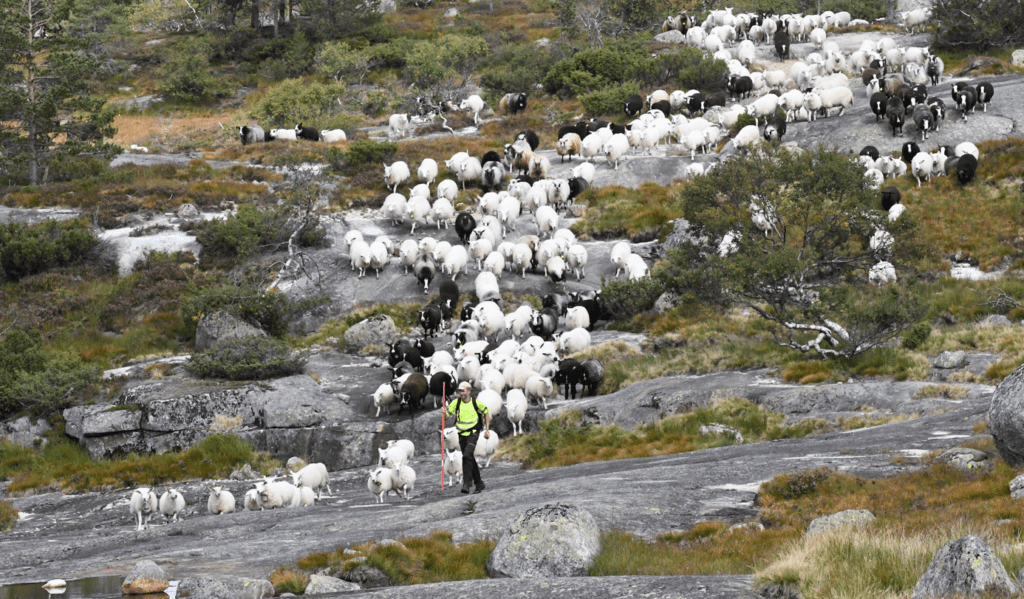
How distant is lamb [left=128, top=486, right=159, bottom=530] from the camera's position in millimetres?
18906

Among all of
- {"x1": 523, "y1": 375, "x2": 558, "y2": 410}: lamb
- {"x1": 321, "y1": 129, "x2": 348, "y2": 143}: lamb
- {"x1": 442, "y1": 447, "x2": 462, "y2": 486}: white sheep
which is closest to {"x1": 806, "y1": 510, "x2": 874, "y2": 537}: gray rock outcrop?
{"x1": 442, "y1": 447, "x2": 462, "y2": 486}: white sheep

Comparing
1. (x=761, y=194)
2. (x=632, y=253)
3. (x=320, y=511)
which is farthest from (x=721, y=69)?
(x=320, y=511)

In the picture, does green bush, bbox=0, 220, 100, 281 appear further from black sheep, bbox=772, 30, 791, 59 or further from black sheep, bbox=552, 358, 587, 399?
black sheep, bbox=772, 30, 791, 59

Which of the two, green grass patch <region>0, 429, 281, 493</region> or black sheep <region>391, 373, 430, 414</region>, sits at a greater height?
black sheep <region>391, 373, 430, 414</region>

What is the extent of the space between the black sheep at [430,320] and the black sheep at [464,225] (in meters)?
5.54

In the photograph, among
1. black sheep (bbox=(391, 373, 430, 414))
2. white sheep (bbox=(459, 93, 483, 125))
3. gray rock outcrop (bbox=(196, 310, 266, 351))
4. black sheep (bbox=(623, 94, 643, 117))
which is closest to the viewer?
black sheep (bbox=(391, 373, 430, 414))

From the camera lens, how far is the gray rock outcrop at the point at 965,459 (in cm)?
1269

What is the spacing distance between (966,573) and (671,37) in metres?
60.5

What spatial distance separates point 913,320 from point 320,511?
1460cm

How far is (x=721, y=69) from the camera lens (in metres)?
53.0

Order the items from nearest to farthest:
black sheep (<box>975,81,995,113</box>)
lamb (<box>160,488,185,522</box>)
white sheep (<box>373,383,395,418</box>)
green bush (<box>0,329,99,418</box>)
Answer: lamb (<box>160,488,185,522</box>)
white sheep (<box>373,383,395,418</box>)
green bush (<box>0,329,99,418</box>)
black sheep (<box>975,81,995,113</box>)

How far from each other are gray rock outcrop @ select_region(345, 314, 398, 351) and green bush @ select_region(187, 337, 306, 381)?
2.04 m

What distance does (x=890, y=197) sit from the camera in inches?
1328

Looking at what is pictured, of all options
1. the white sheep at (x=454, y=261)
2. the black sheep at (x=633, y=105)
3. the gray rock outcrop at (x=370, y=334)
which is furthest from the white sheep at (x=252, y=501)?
the black sheep at (x=633, y=105)
